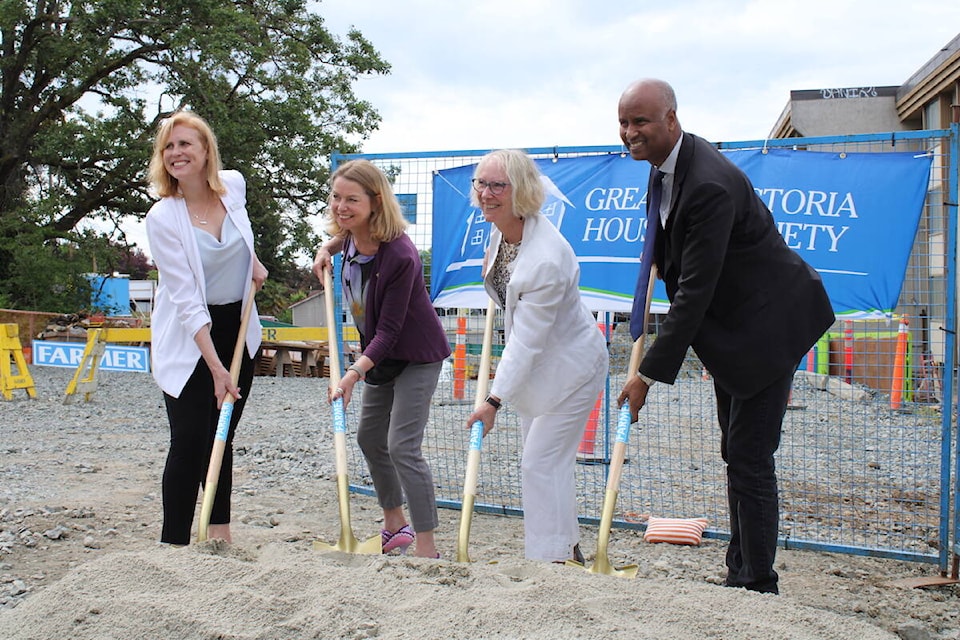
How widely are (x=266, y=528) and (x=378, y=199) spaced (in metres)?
2.05

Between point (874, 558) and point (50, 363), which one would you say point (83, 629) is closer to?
point (874, 558)

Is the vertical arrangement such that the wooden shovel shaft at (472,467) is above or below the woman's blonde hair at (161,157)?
below

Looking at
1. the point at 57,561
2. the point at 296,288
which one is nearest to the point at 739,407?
the point at 57,561

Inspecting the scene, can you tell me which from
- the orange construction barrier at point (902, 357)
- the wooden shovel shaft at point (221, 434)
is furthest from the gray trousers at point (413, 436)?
the orange construction barrier at point (902, 357)

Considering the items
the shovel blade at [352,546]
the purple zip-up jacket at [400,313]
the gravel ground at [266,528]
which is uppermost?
the purple zip-up jacket at [400,313]

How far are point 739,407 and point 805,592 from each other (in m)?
1.15

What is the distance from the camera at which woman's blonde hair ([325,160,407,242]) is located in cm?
381

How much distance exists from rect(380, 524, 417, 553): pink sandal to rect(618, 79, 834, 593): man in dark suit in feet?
5.21

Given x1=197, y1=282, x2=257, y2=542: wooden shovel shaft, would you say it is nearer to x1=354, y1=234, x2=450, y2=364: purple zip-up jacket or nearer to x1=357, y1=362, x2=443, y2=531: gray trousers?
x1=354, y1=234, x2=450, y2=364: purple zip-up jacket

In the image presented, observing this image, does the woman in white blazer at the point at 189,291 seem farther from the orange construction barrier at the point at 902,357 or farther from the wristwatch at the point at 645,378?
the orange construction barrier at the point at 902,357

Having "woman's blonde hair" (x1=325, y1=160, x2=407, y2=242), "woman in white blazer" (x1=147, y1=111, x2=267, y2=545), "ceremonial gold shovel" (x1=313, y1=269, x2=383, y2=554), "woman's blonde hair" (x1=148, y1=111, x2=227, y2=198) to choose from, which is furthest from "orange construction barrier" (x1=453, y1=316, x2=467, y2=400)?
"woman's blonde hair" (x1=148, y1=111, x2=227, y2=198)

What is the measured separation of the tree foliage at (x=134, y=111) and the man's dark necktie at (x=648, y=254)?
47.5ft

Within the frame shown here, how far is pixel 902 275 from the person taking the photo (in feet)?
13.9

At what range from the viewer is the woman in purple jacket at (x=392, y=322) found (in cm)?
378
